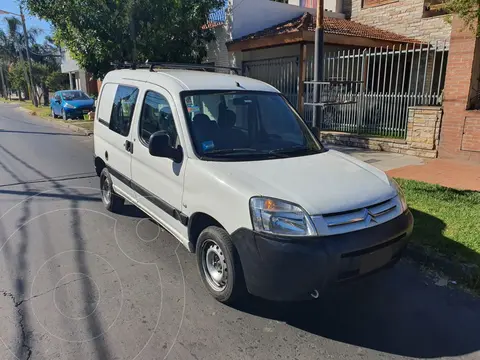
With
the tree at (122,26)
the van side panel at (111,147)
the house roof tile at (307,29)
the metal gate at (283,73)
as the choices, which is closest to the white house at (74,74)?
the tree at (122,26)

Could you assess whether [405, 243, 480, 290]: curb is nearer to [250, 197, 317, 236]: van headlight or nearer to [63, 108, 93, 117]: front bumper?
[250, 197, 317, 236]: van headlight

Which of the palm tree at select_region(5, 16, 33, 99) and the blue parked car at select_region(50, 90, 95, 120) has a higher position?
the palm tree at select_region(5, 16, 33, 99)

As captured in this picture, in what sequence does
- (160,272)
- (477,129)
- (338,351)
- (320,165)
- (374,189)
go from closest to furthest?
(338,351) < (374,189) < (320,165) < (160,272) < (477,129)

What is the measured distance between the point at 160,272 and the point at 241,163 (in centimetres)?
146

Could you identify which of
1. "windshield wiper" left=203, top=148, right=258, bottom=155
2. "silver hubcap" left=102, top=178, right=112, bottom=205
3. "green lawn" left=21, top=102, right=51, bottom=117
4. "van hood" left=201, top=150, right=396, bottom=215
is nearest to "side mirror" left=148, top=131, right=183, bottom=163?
"windshield wiper" left=203, top=148, right=258, bottom=155

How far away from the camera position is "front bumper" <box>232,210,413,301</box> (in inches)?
104

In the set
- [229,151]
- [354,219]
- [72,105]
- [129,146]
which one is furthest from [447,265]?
[72,105]

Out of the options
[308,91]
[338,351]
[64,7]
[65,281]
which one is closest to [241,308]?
[338,351]

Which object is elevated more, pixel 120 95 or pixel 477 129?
pixel 120 95

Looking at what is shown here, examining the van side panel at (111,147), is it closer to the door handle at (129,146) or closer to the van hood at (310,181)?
the door handle at (129,146)

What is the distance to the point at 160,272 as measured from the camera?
3.80m

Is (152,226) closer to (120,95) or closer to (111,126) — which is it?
(111,126)

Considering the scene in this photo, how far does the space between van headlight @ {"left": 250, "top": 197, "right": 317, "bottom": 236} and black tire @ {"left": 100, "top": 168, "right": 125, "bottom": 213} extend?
3.13 metres

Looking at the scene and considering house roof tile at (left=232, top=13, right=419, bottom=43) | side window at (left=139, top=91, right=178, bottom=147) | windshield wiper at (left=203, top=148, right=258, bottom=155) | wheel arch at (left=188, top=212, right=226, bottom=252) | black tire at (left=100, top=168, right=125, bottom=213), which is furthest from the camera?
house roof tile at (left=232, top=13, right=419, bottom=43)
